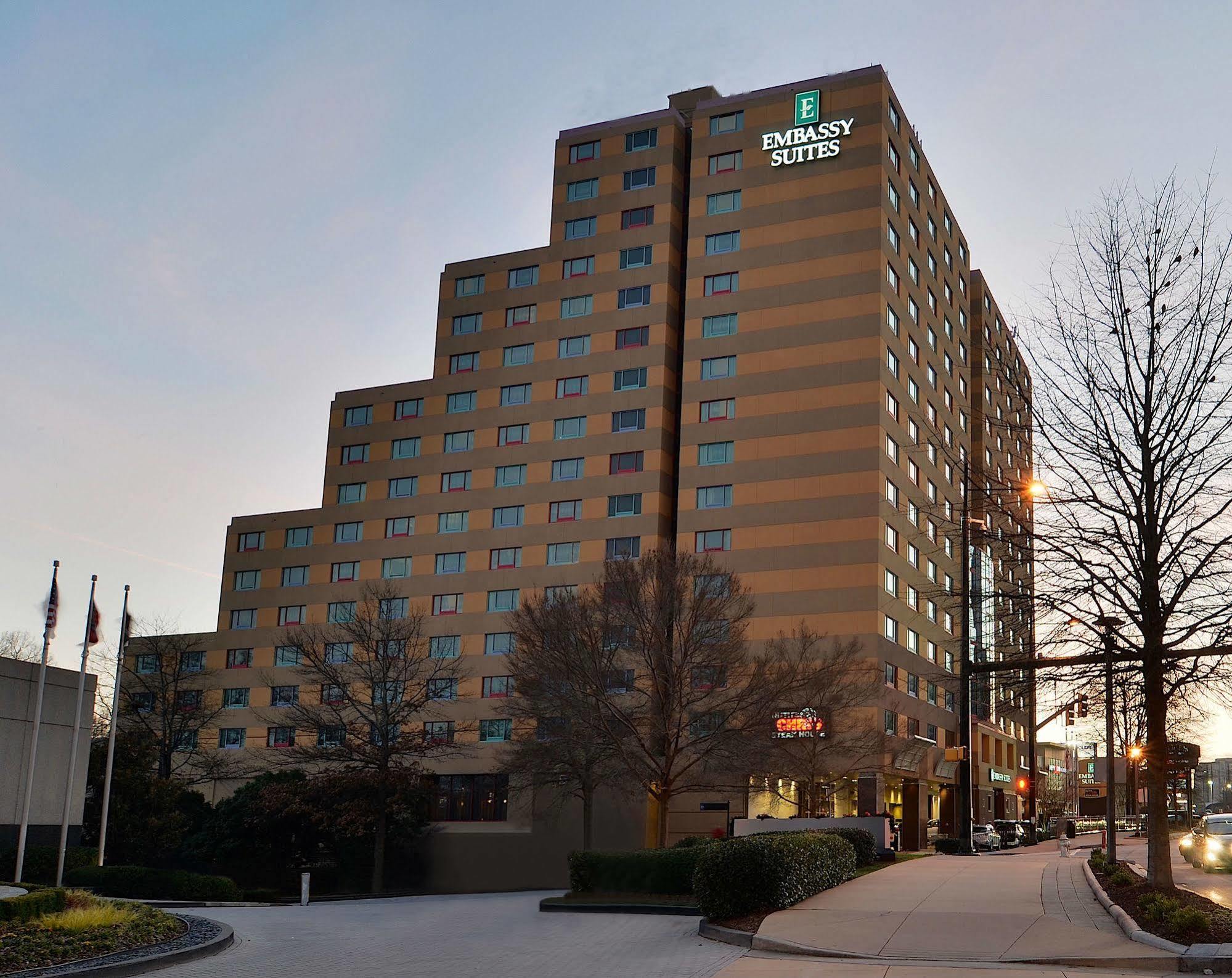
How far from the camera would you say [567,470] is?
81.2 m

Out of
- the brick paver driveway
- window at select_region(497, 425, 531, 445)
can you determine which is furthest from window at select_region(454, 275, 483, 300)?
the brick paver driveway

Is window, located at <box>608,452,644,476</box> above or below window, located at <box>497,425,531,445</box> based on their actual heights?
below

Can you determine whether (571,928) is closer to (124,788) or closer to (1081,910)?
(1081,910)

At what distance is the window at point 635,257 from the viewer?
8281 cm

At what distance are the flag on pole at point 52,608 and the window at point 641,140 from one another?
6075 centimetres

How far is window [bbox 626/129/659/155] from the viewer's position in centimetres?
8550

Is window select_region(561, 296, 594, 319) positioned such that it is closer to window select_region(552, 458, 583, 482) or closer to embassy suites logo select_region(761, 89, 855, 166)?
window select_region(552, 458, 583, 482)

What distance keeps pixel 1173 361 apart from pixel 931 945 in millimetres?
11289

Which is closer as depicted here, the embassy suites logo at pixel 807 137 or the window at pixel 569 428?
the embassy suites logo at pixel 807 137

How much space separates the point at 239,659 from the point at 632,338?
36.2m

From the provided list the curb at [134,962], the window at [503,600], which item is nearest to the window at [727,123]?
the window at [503,600]

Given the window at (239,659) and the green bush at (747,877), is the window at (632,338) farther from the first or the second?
the green bush at (747,877)

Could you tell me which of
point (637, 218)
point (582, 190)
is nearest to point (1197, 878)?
point (637, 218)

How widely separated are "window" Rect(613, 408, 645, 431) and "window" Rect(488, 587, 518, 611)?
12.3 meters
